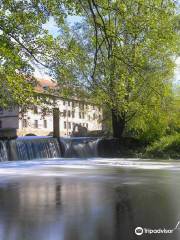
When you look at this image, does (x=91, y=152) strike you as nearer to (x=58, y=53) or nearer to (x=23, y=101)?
(x=58, y=53)

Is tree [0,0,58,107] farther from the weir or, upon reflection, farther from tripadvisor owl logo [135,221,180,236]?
the weir

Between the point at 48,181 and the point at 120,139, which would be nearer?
the point at 48,181

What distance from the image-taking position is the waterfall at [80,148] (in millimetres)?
33562

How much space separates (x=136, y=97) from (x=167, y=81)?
3358 mm

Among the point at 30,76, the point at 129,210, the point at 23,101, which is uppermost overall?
the point at 30,76

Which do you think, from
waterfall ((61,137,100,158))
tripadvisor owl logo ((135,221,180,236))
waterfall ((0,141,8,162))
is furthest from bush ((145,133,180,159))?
tripadvisor owl logo ((135,221,180,236))

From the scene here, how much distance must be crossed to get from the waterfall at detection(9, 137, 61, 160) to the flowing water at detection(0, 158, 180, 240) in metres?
13.6

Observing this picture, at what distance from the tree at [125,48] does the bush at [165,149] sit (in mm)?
2861

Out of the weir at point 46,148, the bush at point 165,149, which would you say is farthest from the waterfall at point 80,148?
the bush at point 165,149

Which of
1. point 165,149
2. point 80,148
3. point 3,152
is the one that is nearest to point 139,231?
point 3,152

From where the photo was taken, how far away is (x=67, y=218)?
8.78 m

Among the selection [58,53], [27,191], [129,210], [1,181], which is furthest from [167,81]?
[129,210]

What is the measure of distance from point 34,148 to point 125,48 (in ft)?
47.2

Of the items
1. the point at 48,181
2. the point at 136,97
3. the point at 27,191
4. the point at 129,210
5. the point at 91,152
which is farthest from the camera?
the point at 91,152
